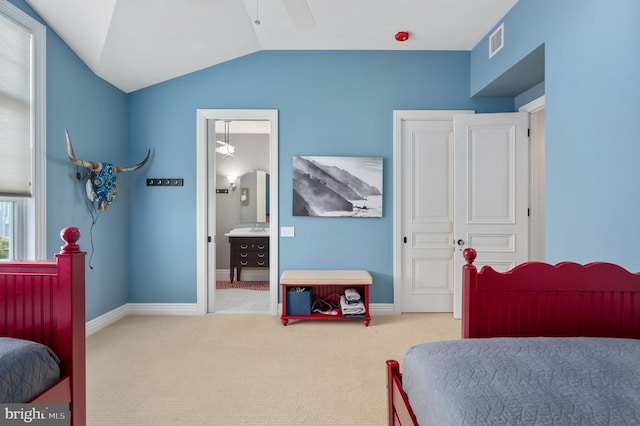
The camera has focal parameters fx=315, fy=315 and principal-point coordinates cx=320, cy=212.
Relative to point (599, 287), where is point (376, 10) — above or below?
above

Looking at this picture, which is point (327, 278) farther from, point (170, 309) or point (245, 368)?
point (170, 309)

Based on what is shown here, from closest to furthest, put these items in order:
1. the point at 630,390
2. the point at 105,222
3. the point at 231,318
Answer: the point at 630,390, the point at 105,222, the point at 231,318

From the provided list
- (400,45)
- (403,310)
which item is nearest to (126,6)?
(400,45)

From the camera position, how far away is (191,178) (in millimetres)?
3498

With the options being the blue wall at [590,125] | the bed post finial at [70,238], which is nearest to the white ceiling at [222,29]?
the blue wall at [590,125]

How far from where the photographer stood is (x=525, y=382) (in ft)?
3.08

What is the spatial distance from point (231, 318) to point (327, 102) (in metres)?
2.58

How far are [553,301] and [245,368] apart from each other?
6.52ft

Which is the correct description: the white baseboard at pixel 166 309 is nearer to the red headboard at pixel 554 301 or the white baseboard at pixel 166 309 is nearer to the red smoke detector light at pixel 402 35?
the red headboard at pixel 554 301

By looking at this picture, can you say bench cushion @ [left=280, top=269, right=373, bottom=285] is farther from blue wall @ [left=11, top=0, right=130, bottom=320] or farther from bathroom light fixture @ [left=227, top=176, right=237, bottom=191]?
bathroom light fixture @ [left=227, top=176, right=237, bottom=191]

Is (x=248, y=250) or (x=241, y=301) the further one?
(x=248, y=250)

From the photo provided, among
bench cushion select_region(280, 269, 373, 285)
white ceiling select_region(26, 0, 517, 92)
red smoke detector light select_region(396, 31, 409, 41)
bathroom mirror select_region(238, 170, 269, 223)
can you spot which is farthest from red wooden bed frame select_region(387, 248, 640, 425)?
bathroom mirror select_region(238, 170, 269, 223)

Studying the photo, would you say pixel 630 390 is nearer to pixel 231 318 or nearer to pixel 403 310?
pixel 403 310

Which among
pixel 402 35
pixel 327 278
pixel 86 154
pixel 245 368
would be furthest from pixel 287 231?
pixel 402 35
